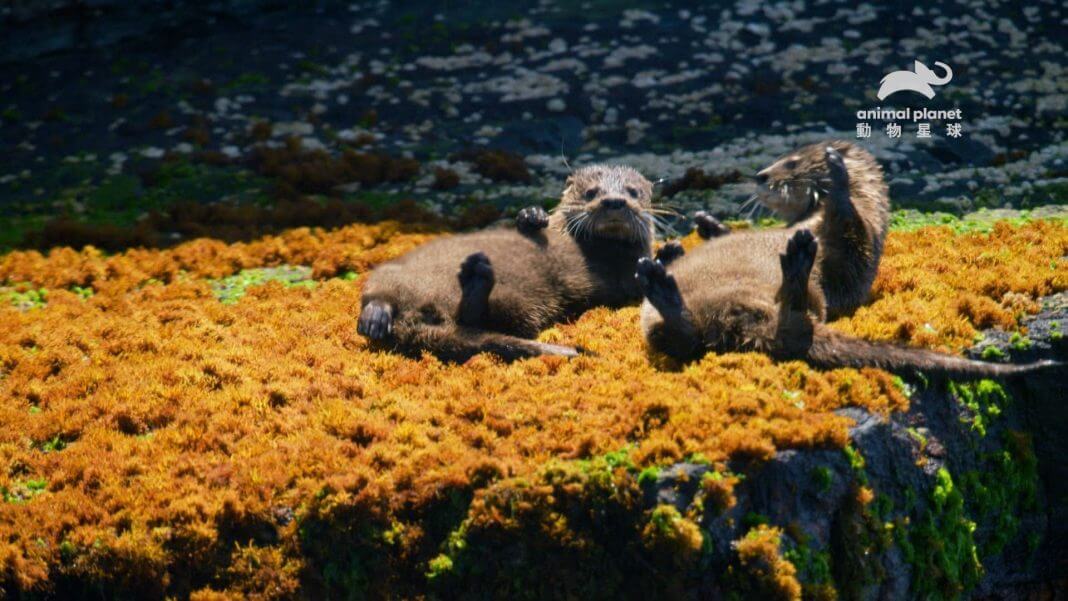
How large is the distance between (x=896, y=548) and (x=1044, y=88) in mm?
9235

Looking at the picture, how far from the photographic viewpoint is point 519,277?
252 inches

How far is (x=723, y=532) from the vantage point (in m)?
4.42

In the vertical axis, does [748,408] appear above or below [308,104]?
above

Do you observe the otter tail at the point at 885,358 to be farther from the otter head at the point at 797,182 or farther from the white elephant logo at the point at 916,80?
the white elephant logo at the point at 916,80

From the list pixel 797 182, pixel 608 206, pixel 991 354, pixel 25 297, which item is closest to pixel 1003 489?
pixel 991 354

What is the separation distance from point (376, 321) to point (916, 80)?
9321 millimetres

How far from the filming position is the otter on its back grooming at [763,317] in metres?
5.18

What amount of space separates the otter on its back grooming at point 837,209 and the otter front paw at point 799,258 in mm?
774

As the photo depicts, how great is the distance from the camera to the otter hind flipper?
580cm

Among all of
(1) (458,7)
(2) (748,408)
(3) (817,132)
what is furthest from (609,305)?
(1) (458,7)

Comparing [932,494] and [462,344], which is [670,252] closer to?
[462,344]

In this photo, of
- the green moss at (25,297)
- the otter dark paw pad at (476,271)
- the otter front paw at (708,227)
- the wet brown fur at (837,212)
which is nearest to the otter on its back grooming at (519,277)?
the otter dark paw pad at (476,271)

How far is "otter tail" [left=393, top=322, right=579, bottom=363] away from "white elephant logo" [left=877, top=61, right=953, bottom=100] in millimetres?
8186

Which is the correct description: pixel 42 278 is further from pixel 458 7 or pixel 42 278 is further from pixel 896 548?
pixel 458 7
